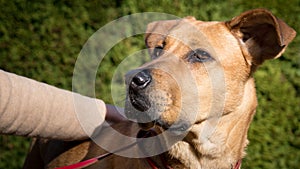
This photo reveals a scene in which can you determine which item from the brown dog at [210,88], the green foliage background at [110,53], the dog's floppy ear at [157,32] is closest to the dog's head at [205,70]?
the brown dog at [210,88]

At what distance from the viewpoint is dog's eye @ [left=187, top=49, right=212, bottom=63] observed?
4.07m

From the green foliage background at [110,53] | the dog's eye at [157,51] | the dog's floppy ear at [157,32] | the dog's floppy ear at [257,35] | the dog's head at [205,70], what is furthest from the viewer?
the green foliage background at [110,53]

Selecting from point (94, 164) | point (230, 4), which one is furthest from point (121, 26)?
point (94, 164)

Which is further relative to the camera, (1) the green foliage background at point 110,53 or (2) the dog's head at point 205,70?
(1) the green foliage background at point 110,53

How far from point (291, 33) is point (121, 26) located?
10.3 ft

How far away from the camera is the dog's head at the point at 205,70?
3.68m

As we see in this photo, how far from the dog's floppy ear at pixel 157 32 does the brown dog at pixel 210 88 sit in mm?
142

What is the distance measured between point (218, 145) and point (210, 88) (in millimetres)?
417

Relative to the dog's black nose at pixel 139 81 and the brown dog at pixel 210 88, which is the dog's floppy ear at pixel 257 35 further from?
the dog's black nose at pixel 139 81

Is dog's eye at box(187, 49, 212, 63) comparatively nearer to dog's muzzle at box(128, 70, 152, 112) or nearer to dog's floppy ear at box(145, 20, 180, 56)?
dog's floppy ear at box(145, 20, 180, 56)

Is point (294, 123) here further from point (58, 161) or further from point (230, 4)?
point (58, 161)

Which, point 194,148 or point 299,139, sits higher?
point 194,148

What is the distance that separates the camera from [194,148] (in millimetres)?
4055

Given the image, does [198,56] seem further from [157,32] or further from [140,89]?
[140,89]
